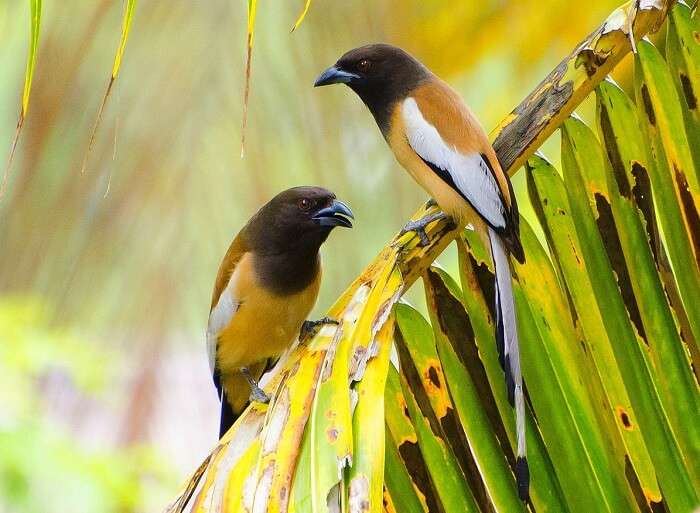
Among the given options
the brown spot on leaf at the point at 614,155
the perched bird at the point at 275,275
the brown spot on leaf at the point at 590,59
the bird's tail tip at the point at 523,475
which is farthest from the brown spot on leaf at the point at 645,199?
the perched bird at the point at 275,275

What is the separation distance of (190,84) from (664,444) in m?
2.84

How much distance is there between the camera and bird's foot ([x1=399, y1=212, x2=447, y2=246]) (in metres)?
2.01

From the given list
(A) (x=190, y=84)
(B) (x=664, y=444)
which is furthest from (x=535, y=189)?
(A) (x=190, y=84)

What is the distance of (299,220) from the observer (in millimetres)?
3137

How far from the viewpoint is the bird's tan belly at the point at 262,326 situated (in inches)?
123

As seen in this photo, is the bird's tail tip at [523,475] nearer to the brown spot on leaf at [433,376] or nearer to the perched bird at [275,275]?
the brown spot on leaf at [433,376]

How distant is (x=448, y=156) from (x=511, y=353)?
42.7 inches

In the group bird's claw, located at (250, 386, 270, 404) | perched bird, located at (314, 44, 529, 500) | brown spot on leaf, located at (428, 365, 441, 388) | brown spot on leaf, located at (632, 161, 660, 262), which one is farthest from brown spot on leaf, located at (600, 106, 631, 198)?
bird's claw, located at (250, 386, 270, 404)

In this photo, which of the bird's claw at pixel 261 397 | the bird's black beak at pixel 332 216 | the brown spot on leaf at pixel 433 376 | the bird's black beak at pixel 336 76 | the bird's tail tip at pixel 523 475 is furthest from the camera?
the bird's black beak at pixel 336 76

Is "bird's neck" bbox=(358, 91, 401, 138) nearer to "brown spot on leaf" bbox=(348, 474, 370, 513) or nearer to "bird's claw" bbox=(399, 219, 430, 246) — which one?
"bird's claw" bbox=(399, 219, 430, 246)

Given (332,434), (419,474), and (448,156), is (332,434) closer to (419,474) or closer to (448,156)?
(419,474)

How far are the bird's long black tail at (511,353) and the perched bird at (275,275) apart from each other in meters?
1.17

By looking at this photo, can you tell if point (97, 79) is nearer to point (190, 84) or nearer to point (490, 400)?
point (190, 84)

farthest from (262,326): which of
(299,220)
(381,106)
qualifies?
(381,106)
